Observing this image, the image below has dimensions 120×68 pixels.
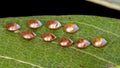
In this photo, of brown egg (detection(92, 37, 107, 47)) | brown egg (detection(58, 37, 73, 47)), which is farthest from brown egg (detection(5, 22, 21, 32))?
brown egg (detection(92, 37, 107, 47))

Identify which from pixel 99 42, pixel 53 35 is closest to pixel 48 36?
pixel 53 35

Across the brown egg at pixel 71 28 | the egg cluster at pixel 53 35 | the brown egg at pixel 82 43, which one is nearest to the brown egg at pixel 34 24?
the egg cluster at pixel 53 35

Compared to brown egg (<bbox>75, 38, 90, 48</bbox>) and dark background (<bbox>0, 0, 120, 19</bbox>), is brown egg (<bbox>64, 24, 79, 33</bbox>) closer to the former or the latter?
brown egg (<bbox>75, 38, 90, 48</bbox>)

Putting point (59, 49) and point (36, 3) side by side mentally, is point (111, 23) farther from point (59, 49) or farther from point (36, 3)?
point (36, 3)

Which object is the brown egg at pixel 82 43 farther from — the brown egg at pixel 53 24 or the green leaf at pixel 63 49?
the brown egg at pixel 53 24

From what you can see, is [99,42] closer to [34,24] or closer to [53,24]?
[53,24]

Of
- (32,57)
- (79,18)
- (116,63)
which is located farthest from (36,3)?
(116,63)
